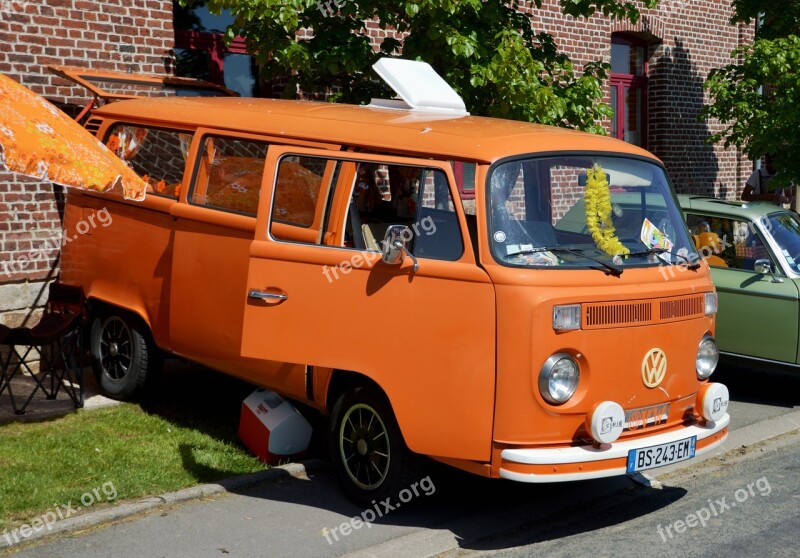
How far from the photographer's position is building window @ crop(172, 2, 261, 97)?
11742 millimetres

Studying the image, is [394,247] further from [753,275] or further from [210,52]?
[210,52]

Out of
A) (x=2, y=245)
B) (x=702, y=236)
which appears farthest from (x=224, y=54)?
(x=702, y=236)

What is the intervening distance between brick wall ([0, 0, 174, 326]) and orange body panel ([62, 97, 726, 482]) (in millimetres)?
2688

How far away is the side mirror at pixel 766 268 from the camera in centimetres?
938

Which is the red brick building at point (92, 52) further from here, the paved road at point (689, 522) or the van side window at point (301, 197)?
the paved road at point (689, 522)

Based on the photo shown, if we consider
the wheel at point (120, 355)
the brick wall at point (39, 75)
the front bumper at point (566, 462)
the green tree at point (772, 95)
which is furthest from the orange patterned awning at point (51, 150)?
the green tree at point (772, 95)

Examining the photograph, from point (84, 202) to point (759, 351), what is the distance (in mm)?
5896

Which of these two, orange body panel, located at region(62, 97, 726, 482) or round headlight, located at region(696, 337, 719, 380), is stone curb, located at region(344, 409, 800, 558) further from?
round headlight, located at region(696, 337, 719, 380)

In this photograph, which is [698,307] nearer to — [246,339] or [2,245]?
[246,339]

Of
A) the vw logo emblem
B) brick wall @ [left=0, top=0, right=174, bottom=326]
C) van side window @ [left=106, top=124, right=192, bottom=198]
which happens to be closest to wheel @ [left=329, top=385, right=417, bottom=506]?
the vw logo emblem

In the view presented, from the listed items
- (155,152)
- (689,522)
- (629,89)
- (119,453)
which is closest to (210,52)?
(155,152)

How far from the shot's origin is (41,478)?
6758 mm

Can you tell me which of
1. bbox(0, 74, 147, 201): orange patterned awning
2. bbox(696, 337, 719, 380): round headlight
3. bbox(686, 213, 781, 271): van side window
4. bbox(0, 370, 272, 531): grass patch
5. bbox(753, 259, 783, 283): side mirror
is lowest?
bbox(0, 370, 272, 531): grass patch

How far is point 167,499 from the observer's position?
6508 millimetres
